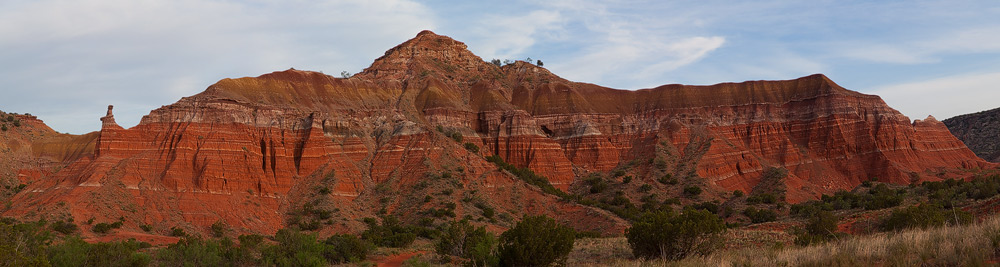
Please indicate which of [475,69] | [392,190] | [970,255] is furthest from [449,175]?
[970,255]

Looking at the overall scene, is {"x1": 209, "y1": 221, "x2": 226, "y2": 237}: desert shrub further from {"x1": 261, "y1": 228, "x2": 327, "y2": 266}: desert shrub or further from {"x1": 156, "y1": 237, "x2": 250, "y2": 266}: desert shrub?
{"x1": 261, "y1": 228, "x2": 327, "y2": 266}: desert shrub

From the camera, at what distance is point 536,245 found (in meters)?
22.5

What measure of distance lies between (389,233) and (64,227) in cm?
2339

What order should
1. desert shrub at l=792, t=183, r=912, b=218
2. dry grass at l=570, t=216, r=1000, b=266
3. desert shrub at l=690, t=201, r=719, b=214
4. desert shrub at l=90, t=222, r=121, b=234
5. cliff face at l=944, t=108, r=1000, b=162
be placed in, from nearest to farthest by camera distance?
dry grass at l=570, t=216, r=1000, b=266 < desert shrub at l=90, t=222, r=121, b=234 < desert shrub at l=792, t=183, r=912, b=218 < desert shrub at l=690, t=201, r=719, b=214 < cliff face at l=944, t=108, r=1000, b=162

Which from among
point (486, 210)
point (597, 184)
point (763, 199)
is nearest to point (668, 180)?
point (597, 184)

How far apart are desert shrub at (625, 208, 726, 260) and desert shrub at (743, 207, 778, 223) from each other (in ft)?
120

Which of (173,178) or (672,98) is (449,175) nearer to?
(173,178)

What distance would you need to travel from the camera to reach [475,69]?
112 metres

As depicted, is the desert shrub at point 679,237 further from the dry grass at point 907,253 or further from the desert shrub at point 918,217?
the desert shrub at point 918,217

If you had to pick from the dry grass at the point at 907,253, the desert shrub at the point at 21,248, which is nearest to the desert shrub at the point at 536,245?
the dry grass at the point at 907,253

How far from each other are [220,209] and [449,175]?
22.9 meters

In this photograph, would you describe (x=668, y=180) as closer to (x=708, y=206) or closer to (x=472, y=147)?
(x=708, y=206)

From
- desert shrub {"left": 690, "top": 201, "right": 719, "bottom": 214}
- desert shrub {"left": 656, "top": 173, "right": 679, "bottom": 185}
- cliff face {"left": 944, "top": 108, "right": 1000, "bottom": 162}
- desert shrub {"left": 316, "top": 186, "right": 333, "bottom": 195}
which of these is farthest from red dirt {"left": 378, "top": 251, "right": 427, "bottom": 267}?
cliff face {"left": 944, "top": 108, "right": 1000, "bottom": 162}

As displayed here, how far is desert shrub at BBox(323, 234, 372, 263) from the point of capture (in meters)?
37.5
